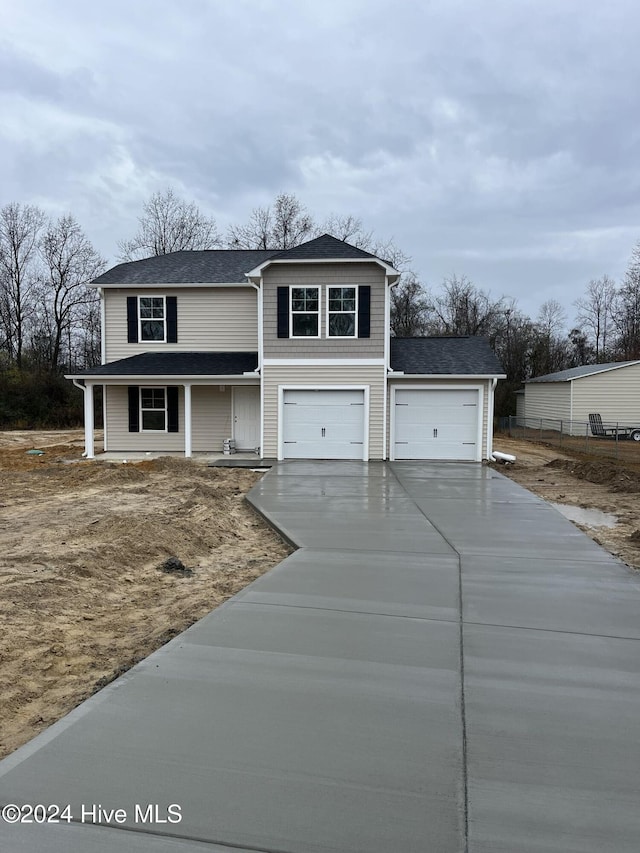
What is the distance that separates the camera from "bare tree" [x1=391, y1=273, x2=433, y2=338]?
130 ft

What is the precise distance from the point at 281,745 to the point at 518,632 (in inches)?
87.2

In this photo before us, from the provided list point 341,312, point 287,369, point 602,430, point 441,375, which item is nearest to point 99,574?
point 287,369

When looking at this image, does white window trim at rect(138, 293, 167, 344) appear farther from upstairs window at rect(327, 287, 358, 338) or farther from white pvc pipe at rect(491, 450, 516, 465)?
white pvc pipe at rect(491, 450, 516, 465)

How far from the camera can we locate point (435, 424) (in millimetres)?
16703

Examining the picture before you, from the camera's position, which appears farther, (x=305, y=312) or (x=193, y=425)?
(x=193, y=425)

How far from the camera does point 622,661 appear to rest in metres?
3.83

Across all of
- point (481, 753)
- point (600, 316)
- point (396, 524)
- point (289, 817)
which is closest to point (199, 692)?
point (289, 817)

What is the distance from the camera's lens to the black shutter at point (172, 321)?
18.5m

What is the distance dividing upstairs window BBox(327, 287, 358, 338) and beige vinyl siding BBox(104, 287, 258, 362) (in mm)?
3401

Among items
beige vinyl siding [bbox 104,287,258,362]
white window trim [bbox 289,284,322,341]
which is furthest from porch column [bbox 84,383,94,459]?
white window trim [bbox 289,284,322,341]

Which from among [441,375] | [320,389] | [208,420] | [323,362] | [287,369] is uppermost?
[323,362]

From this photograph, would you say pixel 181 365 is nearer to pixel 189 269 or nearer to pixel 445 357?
pixel 189 269

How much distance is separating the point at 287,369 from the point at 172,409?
14.4 ft

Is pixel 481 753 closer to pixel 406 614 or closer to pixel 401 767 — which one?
pixel 401 767
